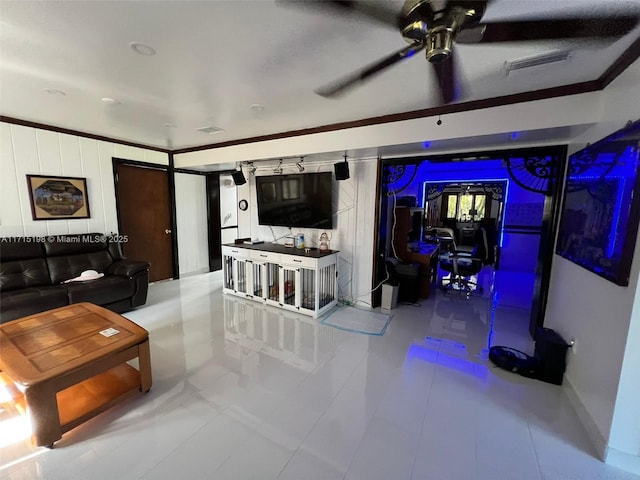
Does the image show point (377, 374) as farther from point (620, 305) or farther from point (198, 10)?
point (198, 10)

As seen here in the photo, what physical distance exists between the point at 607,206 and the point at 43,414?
349 cm

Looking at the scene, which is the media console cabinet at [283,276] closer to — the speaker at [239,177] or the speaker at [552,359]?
the speaker at [239,177]

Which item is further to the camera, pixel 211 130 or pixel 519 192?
pixel 519 192

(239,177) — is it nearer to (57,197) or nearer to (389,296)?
(57,197)

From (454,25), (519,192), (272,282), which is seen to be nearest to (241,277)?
(272,282)

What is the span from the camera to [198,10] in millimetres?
1369

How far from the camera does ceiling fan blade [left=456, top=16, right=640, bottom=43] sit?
131cm

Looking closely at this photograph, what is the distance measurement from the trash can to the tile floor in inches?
25.3

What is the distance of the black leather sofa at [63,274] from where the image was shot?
9.21 feet

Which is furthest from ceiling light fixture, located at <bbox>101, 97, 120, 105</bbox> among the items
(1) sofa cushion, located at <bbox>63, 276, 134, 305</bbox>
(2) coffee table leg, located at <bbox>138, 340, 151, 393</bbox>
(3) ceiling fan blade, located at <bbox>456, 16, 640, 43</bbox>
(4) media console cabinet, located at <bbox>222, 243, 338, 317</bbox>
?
(3) ceiling fan blade, located at <bbox>456, 16, 640, 43</bbox>

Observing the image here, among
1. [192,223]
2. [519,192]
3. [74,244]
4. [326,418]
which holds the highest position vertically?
[519,192]

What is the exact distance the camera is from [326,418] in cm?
179

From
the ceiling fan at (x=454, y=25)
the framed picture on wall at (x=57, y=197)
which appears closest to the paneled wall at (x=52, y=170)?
the framed picture on wall at (x=57, y=197)

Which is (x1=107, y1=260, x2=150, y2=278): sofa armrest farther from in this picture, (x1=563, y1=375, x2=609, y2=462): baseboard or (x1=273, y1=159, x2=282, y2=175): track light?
(x1=563, y1=375, x2=609, y2=462): baseboard
